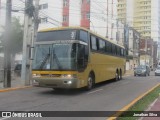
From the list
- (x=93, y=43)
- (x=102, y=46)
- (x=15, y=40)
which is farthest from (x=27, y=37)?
(x=102, y=46)

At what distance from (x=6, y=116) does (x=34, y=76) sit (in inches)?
247

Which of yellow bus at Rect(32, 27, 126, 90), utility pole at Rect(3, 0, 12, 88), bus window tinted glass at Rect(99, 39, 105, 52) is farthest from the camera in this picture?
bus window tinted glass at Rect(99, 39, 105, 52)

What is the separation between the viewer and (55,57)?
55.0ft

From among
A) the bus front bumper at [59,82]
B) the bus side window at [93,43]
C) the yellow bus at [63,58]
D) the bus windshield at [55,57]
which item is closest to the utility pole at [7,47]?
the yellow bus at [63,58]

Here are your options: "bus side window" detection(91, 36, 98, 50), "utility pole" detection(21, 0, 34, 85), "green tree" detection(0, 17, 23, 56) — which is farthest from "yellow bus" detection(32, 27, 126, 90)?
"green tree" detection(0, 17, 23, 56)

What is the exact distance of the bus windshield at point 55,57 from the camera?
16.5m

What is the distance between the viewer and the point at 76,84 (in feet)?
54.7

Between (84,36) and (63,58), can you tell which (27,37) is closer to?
(84,36)

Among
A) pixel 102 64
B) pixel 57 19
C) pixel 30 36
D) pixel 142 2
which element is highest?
pixel 57 19

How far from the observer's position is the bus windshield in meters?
16.5

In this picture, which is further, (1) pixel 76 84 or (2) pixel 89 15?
(2) pixel 89 15

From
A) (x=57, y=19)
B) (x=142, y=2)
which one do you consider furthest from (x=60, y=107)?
(x=57, y=19)

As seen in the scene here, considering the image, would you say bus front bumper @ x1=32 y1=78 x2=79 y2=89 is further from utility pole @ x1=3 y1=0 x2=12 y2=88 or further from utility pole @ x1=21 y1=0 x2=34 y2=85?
utility pole @ x1=21 y1=0 x2=34 y2=85

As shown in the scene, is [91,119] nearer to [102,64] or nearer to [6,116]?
[6,116]
